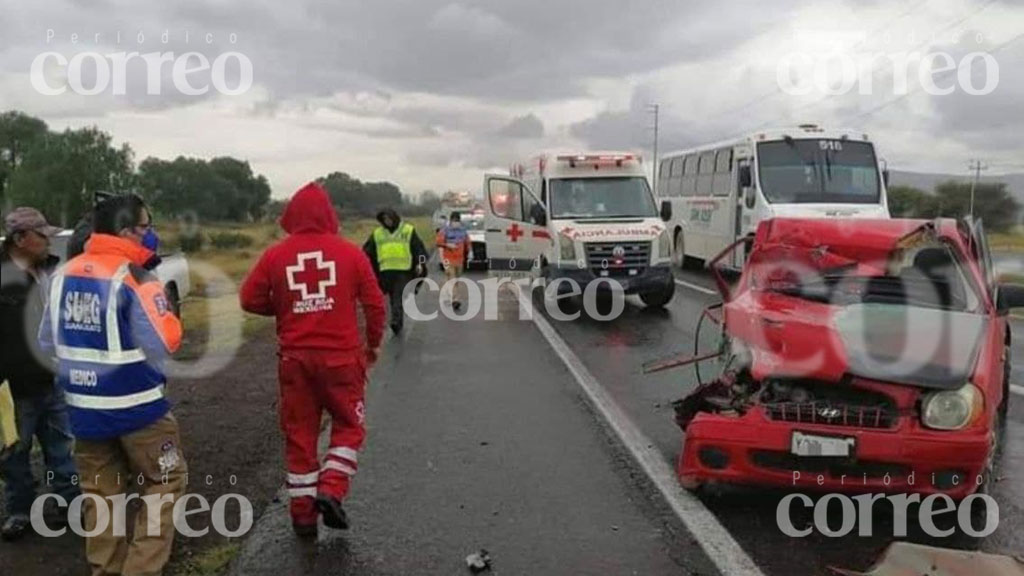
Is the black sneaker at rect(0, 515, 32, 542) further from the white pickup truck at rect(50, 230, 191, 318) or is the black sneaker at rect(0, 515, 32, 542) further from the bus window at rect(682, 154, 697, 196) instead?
the bus window at rect(682, 154, 697, 196)

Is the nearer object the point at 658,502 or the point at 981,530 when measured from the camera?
the point at 981,530

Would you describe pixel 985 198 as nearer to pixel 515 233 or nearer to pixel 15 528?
pixel 515 233

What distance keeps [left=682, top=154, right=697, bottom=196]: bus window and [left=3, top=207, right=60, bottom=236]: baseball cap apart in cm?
2129

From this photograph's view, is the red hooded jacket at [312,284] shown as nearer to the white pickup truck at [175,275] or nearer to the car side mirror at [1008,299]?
the car side mirror at [1008,299]

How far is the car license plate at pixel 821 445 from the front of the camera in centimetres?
505

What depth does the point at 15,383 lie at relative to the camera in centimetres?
492

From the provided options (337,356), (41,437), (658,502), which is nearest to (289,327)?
(337,356)

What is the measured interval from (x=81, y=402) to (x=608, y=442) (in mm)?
3934

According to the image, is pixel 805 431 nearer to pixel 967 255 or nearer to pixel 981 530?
pixel 981 530

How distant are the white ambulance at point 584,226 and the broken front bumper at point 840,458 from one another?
10.1 metres

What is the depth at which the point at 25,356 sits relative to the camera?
16.1 feet

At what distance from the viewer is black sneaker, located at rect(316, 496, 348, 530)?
16.0 ft

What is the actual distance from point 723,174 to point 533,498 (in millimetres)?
17464

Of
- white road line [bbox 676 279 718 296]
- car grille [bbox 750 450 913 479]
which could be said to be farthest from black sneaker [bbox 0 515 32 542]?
white road line [bbox 676 279 718 296]
